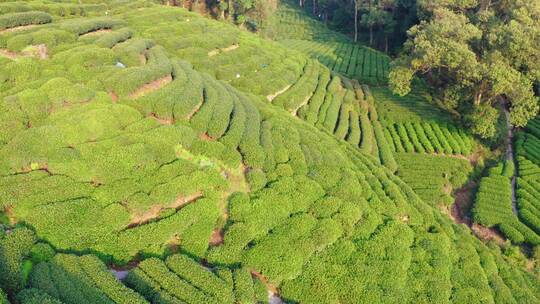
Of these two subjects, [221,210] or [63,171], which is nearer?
[63,171]

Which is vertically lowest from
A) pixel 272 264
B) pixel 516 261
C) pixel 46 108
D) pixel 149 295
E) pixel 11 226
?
pixel 516 261

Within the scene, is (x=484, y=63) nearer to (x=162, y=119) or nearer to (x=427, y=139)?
(x=427, y=139)

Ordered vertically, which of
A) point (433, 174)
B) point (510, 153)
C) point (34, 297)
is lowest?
point (510, 153)

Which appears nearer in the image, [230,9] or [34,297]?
[34,297]

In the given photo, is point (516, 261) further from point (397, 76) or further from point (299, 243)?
point (397, 76)

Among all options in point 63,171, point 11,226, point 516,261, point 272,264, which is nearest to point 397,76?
point 516,261

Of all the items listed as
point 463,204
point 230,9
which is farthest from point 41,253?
point 230,9
